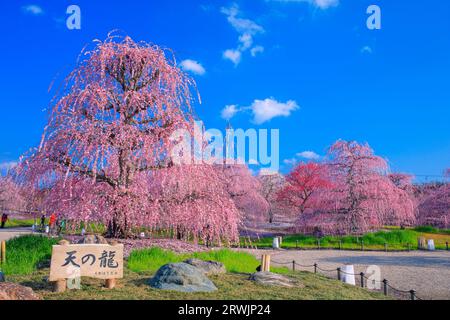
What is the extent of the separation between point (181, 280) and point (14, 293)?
2.99 meters

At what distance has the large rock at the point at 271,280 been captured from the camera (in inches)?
350

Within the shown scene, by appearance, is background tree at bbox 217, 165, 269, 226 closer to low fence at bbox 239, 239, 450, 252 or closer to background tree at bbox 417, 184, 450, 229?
low fence at bbox 239, 239, 450, 252

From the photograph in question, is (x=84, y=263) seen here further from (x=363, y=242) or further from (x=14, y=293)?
(x=363, y=242)

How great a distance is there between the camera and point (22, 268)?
31.3 ft

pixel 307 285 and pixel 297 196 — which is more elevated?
pixel 297 196

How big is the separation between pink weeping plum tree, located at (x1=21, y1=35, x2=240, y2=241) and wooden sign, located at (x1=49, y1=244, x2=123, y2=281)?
4390 mm

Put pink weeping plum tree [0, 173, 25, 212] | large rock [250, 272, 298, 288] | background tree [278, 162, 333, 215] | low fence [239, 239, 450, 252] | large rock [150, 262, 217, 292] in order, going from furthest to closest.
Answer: pink weeping plum tree [0, 173, 25, 212]
background tree [278, 162, 333, 215]
low fence [239, 239, 450, 252]
large rock [250, 272, 298, 288]
large rock [150, 262, 217, 292]

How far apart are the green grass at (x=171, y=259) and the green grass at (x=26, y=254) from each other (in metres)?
2.54

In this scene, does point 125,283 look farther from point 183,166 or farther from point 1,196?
point 1,196

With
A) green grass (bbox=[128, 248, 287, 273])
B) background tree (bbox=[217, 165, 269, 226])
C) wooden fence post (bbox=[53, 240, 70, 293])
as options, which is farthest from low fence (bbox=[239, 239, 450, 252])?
wooden fence post (bbox=[53, 240, 70, 293])

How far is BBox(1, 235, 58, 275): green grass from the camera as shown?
31.3 feet

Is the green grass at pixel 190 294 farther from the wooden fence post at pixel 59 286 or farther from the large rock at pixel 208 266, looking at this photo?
the large rock at pixel 208 266

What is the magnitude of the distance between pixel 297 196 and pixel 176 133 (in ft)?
92.8

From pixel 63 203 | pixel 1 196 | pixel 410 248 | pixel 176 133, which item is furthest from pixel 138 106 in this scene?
pixel 1 196
